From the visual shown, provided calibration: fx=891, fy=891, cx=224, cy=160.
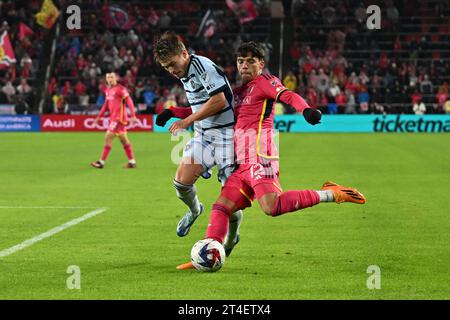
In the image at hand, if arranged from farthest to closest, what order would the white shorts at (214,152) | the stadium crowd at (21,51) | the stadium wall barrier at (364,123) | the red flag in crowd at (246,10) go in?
the red flag in crowd at (246,10) < the stadium crowd at (21,51) < the stadium wall barrier at (364,123) < the white shorts at (214,152)

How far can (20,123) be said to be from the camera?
131ft

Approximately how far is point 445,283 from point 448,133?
3064cm

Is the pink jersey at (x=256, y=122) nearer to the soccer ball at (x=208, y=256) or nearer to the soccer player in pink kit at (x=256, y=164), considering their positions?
the soccer player in pink kit at (x=256, y=164)

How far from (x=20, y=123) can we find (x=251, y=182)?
33.2 meters

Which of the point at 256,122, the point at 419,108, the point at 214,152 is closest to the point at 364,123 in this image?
the point at 419,108

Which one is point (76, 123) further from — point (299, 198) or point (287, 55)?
point (299, 198)

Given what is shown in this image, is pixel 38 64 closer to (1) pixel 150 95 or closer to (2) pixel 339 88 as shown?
(1) pixel 150 95

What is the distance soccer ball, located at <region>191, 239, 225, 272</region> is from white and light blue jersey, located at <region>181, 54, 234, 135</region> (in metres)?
1.45

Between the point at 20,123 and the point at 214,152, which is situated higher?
the point at 214,152

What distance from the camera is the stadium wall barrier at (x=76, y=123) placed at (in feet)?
130

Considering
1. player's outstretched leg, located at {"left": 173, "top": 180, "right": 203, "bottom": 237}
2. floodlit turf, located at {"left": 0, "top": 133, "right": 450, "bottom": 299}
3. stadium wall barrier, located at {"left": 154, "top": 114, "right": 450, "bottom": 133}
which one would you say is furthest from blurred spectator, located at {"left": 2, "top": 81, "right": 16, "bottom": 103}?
player's outstretched leg, located at {"left": 173, "top": 180, "right": 203, "bottom": 237}

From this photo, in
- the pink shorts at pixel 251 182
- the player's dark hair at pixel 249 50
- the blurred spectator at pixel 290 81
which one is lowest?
the blurred spectator at pixel 290 81

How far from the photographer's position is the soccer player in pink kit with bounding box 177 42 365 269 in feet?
26.9

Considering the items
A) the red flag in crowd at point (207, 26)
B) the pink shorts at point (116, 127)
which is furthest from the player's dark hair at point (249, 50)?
the red flag in crowd at point (207, 26)
